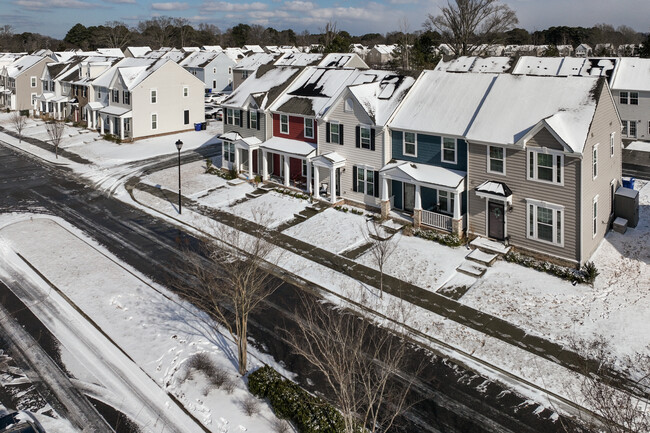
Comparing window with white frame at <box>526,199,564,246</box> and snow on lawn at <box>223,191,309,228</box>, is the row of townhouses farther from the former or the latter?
snow on lawn at <box>223,191,309,228</box>

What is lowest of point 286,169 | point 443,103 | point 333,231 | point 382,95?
point 333,231

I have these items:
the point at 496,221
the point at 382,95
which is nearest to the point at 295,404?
the point at 496,221

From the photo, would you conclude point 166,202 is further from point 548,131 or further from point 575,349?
point 575,349

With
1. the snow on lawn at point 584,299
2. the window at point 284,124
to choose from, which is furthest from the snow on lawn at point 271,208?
the snow on lawn at point 584,299

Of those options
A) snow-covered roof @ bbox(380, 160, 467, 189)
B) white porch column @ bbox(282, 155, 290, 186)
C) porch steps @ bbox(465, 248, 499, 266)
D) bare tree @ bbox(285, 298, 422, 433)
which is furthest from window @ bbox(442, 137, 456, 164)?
white porch column @ bbox(282, 155, 290, 186)

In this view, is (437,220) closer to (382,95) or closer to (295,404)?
(382,95)
